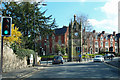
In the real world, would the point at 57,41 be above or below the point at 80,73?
above

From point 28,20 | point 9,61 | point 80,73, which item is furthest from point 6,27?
point 28,20

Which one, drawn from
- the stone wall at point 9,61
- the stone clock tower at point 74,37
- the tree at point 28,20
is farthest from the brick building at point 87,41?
the stone wall at point 9,61

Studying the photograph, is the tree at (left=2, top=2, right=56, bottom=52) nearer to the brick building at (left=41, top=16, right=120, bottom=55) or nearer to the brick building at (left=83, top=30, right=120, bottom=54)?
the brick building at (left=41, top=16, right=120, bottom=55)

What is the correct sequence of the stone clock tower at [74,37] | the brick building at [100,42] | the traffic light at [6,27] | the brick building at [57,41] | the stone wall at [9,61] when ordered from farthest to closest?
the brick building at [100,42] < the brick building at [57,41] < the stone clock tower at [74,37] < the stone wall at [9,61] < the traffic light at [6,27]

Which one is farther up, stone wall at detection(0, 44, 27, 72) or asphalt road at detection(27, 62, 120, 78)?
stone wall at detection(0, 44, 27, 72)

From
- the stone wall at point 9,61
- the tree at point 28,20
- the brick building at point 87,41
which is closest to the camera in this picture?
the stone wall at point 9,61

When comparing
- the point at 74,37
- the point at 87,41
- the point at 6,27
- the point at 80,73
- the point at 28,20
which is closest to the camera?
the point at 6,27

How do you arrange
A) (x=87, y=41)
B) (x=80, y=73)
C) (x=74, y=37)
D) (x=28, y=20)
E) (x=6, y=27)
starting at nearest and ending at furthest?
(x=6, y=27) < (x=80, y=73) < (x=28, y=20) < (x=74, y=37) < (x=87, y=41)

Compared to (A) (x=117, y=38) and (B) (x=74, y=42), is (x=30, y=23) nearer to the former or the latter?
(B) (x=74, y=42)

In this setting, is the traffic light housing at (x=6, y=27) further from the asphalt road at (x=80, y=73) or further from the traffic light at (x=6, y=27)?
the asphalt road at (x=80, y=73)

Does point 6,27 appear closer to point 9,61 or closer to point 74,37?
point 9,61

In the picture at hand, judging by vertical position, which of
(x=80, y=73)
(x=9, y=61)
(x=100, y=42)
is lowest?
(x=80, y=73)

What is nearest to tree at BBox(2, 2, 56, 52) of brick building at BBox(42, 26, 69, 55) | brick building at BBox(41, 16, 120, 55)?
brick building at BBox(41, 16, 120, 55)

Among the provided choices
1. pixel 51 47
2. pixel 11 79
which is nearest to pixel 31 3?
pixel 11 79
